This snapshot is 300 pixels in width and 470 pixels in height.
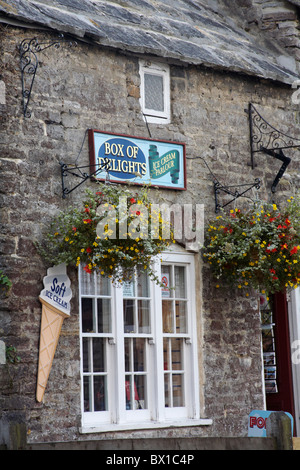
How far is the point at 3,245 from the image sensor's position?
8.93 m

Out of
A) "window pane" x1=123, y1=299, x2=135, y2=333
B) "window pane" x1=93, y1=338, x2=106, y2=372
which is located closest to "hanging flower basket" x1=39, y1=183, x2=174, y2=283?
"window pane" x1=123, y1=299, x2=135, y2=333

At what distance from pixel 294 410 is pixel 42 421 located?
15.5 feet

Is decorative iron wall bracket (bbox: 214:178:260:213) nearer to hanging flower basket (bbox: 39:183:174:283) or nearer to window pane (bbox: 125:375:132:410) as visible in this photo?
hanging flower basket (bbox: 39:183:174:283)

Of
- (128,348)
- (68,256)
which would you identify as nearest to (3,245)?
(68,256)

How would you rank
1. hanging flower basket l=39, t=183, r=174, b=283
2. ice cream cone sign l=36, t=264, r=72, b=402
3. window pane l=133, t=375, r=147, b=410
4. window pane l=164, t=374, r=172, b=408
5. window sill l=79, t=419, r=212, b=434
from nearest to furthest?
hanging flower basket l=39, t=183, r=174, b=283 < ice cream cone sign l=36, t=264, r=72, b=402 < window sill l=79, t=419, r=212, b=434 < window pane l=133, t=375, r=147, b=410 < window pane l=164, t=374, r=172, b=408

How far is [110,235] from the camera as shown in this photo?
8.72m

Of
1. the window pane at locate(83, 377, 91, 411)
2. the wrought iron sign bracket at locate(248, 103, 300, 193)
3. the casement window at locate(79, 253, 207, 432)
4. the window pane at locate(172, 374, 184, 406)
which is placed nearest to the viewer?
the window pane at locate(83, 377, 91, 411)

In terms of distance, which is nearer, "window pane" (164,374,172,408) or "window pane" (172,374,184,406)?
"window pane" (164,374,172,408)

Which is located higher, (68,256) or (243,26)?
(243,26)

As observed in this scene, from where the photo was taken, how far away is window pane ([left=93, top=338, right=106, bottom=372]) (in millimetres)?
9602

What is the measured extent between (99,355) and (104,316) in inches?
18.0

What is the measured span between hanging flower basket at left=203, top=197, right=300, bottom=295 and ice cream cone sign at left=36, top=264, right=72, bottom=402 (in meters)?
2.01
